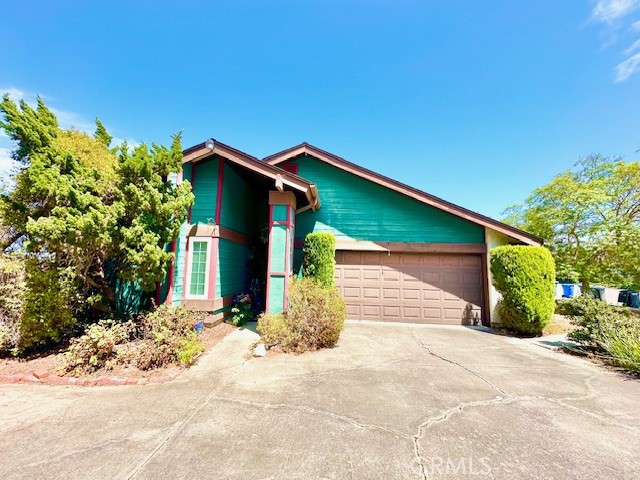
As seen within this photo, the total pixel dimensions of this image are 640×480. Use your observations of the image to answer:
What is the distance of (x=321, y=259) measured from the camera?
27.1ft

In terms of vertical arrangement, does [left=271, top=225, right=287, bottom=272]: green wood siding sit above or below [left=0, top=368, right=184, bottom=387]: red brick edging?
above

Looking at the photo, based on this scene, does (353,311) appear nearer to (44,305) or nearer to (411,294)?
(411,294)

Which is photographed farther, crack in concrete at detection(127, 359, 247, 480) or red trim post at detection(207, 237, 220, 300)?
red trim post at detection(207, 237, 220, 300)

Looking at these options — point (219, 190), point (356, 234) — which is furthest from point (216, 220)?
point (356, 234)

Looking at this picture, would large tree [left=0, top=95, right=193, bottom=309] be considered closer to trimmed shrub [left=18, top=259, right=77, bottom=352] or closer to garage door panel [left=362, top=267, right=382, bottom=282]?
trimmed shrub [left=18, top=259, right=77, bottom=352]

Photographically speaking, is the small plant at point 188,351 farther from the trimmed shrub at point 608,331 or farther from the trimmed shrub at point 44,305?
the trimmed shrub at point 608,331

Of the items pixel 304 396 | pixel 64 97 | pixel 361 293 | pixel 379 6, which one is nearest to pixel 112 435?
pixel 304 396

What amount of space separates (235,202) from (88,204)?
13.5 ft

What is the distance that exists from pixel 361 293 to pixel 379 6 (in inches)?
354

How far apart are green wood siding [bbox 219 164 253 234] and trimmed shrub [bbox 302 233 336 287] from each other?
264 centimetres

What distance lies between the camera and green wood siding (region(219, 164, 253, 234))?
27.0 ft

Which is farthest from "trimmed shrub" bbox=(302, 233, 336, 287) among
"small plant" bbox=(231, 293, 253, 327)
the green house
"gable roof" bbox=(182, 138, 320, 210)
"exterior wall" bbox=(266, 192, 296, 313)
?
"small plant" bbox=(231, 293, 253, 327)

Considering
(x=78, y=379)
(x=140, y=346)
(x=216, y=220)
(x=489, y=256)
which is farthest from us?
(x=489, y=256)

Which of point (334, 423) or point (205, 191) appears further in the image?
point (205, 191)
